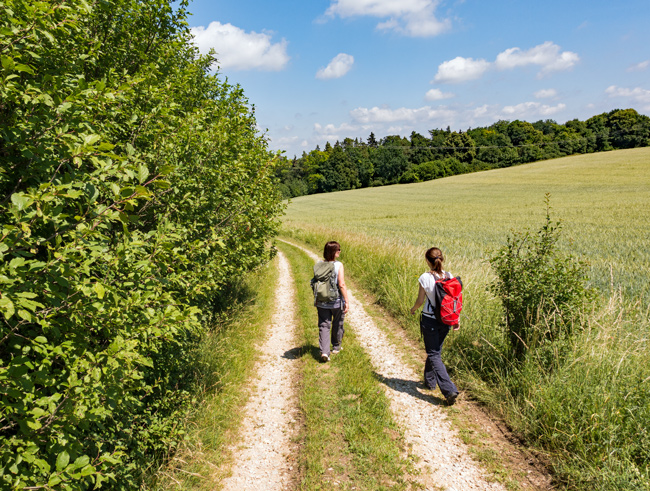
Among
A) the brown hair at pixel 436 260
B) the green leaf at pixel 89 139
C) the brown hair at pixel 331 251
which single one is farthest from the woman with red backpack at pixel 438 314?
the green leaf at pixel 89 139

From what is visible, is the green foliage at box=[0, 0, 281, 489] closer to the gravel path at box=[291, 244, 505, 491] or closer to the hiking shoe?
the gravel path at box=[291, 244, 505, 491]

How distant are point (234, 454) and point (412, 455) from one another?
2434 millimetres

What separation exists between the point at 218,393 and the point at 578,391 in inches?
213

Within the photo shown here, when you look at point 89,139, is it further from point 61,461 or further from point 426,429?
point 426,429

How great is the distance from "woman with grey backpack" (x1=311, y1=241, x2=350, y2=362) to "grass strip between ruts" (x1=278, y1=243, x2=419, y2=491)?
558mm

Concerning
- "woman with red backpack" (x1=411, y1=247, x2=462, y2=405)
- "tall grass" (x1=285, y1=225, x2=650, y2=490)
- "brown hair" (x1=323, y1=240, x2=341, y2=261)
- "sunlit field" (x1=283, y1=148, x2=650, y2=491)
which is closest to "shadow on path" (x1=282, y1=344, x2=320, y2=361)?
"brown hair" (x1=323, y1=240, x2=341, y2=261)

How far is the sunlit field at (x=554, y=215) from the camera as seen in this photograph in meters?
14.9

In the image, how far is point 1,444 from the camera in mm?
2291

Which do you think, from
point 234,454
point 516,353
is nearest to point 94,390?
point 234,454

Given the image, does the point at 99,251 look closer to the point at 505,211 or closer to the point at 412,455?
the point at 412,455

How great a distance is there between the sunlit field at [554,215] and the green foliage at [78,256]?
5.82m

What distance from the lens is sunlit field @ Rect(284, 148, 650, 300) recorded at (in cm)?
1488

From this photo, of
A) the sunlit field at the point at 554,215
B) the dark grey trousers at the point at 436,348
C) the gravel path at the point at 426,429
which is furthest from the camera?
the sunlit field at the point at 554,215

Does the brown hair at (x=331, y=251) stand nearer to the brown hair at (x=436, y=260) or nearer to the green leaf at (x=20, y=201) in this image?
the brown hair at (x=436, y=260)
